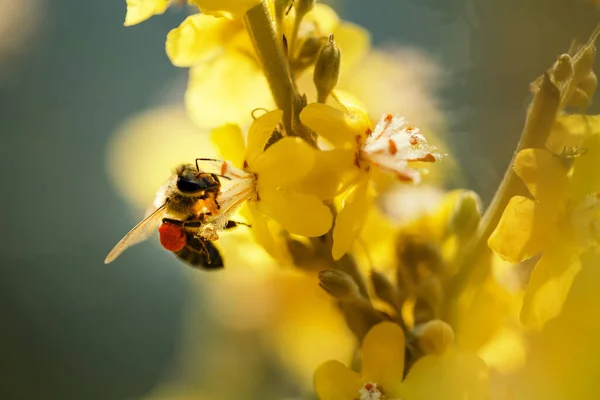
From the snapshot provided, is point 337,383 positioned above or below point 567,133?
below

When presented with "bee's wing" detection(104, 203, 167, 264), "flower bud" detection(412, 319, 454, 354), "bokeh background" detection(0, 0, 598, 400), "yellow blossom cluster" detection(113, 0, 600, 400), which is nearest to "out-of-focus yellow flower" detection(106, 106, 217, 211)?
"bokeh background" detection(0, 0, 598, 400)

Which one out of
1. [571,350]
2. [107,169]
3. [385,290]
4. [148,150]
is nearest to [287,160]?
[385,290]

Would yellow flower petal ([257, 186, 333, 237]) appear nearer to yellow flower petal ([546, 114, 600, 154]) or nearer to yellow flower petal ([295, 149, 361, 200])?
yellow flower petal ([295, 149, 361, 200])

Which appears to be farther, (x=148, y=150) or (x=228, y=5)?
(x=148, y=150)

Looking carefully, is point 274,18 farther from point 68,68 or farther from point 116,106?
point 68,68

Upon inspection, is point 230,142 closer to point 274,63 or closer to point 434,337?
point 274,63

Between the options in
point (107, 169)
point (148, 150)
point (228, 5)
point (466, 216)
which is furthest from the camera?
point (107, 169)
